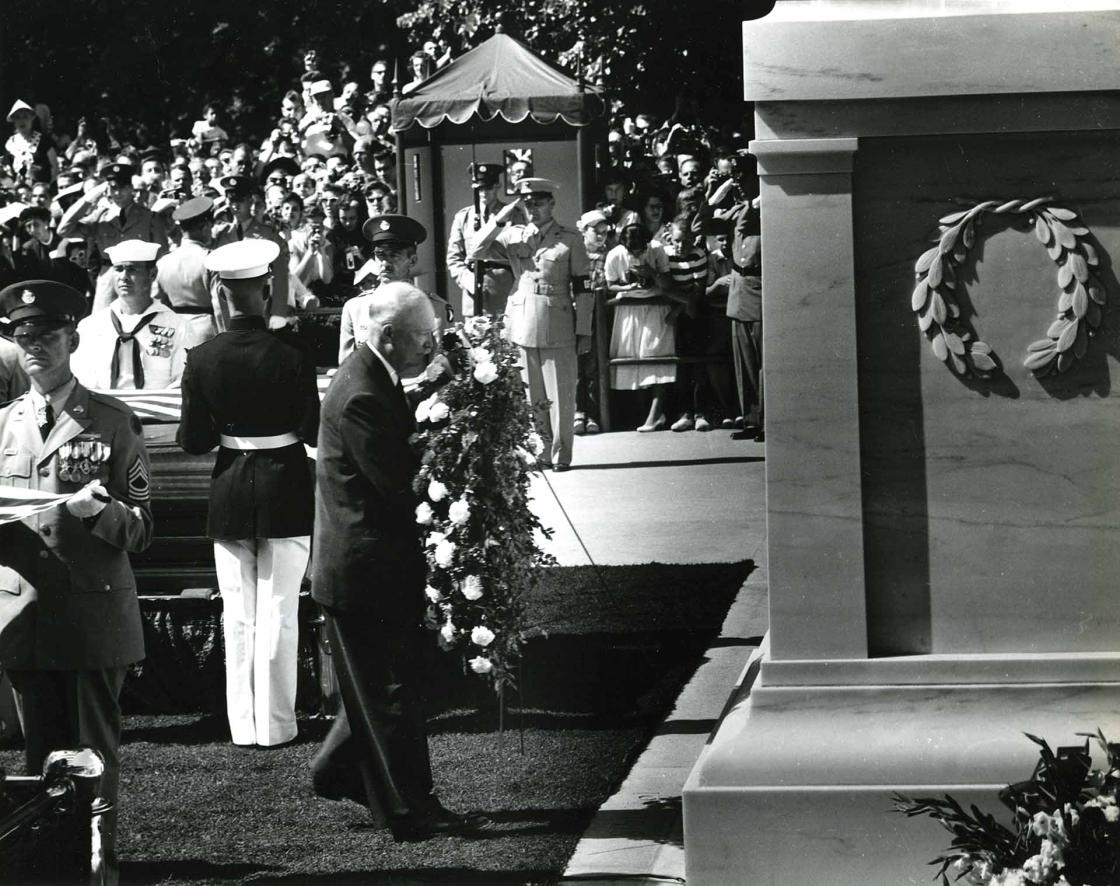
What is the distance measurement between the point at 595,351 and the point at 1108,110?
40.6ft

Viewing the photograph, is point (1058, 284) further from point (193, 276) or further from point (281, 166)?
point (281, 166)

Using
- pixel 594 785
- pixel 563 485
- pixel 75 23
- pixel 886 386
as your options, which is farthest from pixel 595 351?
pixel 75 23

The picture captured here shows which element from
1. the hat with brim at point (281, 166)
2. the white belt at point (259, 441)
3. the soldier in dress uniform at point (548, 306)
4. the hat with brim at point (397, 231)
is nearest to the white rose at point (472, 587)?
the white belt at point (259, 441)

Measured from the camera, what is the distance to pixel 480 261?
16.2 m

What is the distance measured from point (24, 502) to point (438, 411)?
153 cm

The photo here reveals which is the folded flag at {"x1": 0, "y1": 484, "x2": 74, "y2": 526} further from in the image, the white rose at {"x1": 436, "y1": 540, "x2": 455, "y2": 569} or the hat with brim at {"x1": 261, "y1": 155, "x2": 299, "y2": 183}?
the hat with brim at {"x1": 261, "y1": 155, "x2": 299, "y2": 183}

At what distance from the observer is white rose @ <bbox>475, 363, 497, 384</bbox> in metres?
7.31

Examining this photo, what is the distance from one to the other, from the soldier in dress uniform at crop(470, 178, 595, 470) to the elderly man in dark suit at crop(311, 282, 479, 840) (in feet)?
27.0

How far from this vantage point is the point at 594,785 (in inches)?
291

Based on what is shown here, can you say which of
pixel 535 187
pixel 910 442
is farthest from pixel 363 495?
pixel 535 187

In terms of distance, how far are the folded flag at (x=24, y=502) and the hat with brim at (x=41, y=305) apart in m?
0.53

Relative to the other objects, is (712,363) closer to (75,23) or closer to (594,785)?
(594,785)

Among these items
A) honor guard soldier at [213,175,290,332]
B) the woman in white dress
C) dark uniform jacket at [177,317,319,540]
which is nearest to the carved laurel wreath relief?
dark uniform jacket at [177,317,319,540]

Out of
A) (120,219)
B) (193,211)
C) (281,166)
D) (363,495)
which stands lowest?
(363,495)
